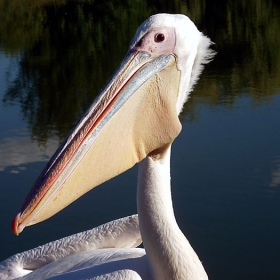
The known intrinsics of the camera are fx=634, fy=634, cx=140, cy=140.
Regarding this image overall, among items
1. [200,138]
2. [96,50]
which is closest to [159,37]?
[200,138]

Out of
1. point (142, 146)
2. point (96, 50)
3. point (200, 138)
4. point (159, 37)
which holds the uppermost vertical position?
point (159, 37)

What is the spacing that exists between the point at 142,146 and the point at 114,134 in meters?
0.13

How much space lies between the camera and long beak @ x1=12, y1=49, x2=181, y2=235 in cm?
179

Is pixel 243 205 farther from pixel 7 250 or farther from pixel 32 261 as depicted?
pixel 32 261

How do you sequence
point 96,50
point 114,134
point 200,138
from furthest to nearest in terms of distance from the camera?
point 96,50 < point 200,138 < point 114,134

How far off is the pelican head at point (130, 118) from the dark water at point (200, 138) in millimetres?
2117

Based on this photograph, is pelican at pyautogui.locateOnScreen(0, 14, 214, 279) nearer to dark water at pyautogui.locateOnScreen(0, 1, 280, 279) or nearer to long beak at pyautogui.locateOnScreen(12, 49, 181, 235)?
long beak at pyautogui.locateOnScreen(12, 49, 181, 235)

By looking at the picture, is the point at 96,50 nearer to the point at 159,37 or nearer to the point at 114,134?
the point at 159,37

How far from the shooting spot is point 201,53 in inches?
87.0

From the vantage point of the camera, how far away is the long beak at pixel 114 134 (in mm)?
1790

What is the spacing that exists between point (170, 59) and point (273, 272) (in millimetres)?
2311

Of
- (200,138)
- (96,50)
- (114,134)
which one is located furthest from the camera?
(96,50)

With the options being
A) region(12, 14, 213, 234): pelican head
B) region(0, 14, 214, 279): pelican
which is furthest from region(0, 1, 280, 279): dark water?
region(12, 14, 213, 234): pelican head

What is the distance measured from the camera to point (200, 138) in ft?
20.1
